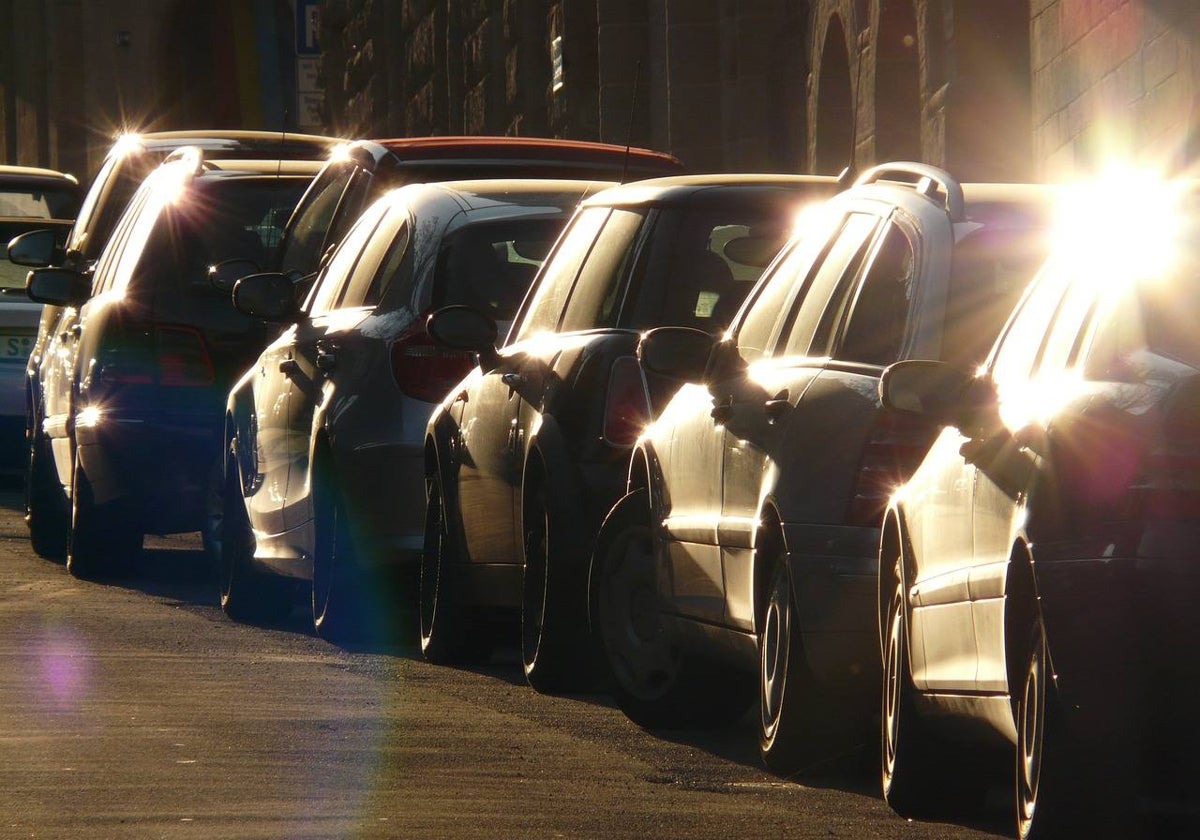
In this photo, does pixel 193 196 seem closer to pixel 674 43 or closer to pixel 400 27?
pixel 674 43

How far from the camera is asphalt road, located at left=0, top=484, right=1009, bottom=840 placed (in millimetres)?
6891

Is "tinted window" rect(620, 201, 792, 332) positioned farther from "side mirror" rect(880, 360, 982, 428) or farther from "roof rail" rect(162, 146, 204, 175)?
"roof rail" rect(162, 146, 204, 175)

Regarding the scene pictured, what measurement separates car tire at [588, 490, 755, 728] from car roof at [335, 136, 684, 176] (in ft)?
11.1

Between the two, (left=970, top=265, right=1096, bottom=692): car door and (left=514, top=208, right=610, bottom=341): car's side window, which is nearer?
(left=970, top=265, right=1096, bottom=692): car door

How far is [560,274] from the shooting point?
34.1 ft

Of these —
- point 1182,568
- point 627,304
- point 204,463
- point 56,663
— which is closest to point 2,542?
point 204,463

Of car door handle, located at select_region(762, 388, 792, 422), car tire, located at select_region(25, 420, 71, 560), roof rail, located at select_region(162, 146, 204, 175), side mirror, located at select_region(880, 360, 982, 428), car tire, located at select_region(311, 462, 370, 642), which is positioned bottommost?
car tire, located at select_region(25, 420, 71, 560)

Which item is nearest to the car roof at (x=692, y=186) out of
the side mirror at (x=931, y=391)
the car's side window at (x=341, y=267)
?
the car's side window at (x=341, y=267)

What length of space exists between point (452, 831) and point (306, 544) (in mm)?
5174

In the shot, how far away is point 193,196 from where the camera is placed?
1400 centimetres

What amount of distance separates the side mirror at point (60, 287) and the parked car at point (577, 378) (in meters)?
5.32

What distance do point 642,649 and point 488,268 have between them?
2.53m

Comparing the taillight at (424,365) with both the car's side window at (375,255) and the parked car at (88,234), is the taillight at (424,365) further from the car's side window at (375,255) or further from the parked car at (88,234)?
the parked car at (88,234)

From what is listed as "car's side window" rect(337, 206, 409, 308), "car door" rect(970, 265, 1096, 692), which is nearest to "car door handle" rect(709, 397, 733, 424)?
"car door" rect(970, 265, 1096, 692)
